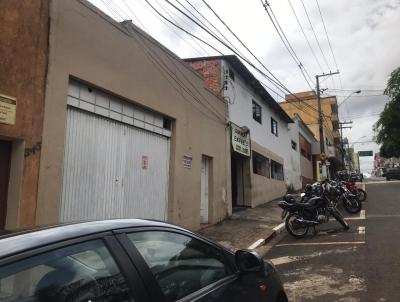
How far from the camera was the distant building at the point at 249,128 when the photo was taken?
16828 millimetres

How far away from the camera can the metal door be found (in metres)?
14.4

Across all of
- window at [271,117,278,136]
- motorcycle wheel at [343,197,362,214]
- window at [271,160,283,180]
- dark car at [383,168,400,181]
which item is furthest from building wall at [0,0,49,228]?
dark car at [383,168,400,181]

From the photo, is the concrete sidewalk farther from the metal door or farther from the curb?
the metal door

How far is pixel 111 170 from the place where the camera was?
31.0 feet

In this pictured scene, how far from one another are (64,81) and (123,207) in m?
3.10

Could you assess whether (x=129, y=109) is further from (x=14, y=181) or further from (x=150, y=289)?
(x=150, y=289)

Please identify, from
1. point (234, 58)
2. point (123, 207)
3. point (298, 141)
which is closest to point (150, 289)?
point (123, 207)

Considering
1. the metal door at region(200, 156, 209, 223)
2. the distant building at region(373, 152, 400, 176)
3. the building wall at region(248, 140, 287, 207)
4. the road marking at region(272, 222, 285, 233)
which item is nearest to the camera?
the road marking at region(272, 222, 285, 233)

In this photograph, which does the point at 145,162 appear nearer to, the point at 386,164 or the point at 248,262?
the point at 248,262

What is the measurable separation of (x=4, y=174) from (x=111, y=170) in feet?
8.83

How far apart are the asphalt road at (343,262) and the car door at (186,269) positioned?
325cm

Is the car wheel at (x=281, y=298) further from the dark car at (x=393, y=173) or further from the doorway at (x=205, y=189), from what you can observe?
the dark car at (x=393, y=173)

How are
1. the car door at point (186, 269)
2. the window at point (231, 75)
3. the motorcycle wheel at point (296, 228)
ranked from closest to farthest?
1. the car door at point (186, 269)
2. the motorcycle wheel at point (296, 228)
3. the window at point (231, 75)

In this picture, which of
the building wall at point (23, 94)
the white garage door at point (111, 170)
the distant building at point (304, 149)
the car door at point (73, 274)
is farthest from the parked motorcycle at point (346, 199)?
the distant building at point (304, 149)
